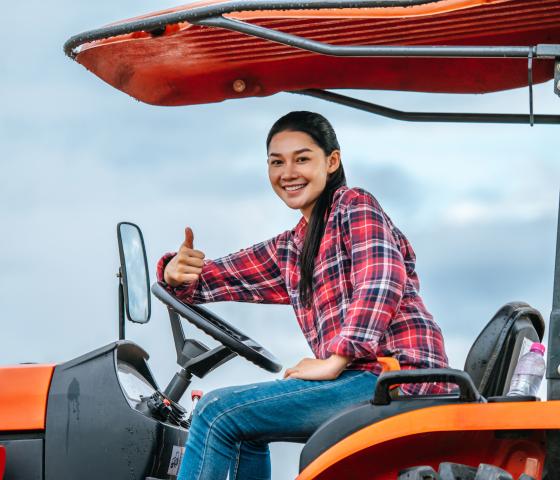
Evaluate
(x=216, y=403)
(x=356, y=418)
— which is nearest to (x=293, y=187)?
(x=216, y=403)

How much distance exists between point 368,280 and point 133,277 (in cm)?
80

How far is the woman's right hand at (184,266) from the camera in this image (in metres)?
3.93

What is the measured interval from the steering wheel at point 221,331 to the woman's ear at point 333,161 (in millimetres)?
619

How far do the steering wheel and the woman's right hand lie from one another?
0.16 feet

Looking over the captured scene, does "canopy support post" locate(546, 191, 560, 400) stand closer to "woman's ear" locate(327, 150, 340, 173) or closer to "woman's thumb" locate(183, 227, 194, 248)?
"woman's ear" locate(327, 150, 340, 173)

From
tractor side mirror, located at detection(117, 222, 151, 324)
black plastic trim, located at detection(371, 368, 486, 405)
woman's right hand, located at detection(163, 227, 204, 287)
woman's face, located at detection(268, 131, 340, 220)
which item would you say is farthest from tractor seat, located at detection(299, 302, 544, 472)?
woman's right hand, located at detection(163, 227, 204, 287)

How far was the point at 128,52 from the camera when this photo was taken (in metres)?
3.44

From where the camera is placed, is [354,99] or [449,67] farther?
[354,99]

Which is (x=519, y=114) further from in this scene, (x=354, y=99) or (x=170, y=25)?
(x=170, y=25)

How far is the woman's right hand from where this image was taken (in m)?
3.93

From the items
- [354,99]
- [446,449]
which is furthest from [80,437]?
[354,99]

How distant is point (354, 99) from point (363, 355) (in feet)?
3.20

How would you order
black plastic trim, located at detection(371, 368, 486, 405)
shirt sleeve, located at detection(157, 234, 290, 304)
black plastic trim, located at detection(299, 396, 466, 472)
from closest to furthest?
black plastic trim, located at detection(371, 368, 486, 405) → black plastic trim, located at detection(299, 396, 466, 472) → shirt sleeve, located at detection(157, 234, 290, 304)

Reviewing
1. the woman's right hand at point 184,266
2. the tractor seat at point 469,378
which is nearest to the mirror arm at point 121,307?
the woman's right hand at point 184,266
